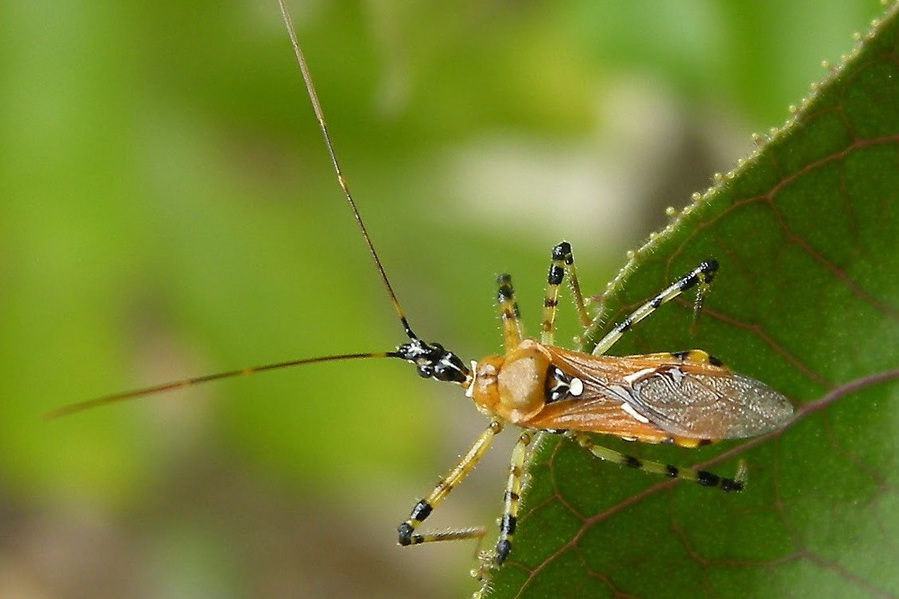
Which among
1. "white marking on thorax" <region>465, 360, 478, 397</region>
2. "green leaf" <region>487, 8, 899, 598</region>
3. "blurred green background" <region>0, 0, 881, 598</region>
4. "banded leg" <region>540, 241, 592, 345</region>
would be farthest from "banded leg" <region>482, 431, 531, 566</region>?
"blurred green background" <region>0, 0, 881, 598</region>

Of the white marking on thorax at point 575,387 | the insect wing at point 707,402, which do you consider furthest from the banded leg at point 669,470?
the white marking on thorax at point 575,387

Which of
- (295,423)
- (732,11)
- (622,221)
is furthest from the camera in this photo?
(622,221)

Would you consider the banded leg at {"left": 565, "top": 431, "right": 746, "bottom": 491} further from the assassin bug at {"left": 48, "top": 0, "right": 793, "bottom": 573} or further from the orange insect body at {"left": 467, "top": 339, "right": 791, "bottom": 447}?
the orange insect body at {"left": 467, "top": 339, "right": 791, "bottom": 447}

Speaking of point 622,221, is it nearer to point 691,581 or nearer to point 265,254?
point 265,254

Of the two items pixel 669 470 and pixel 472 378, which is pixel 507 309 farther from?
pixel 669 470

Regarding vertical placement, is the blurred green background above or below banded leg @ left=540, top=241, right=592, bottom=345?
above

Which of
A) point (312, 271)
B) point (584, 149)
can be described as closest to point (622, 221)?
point (584, 149)
